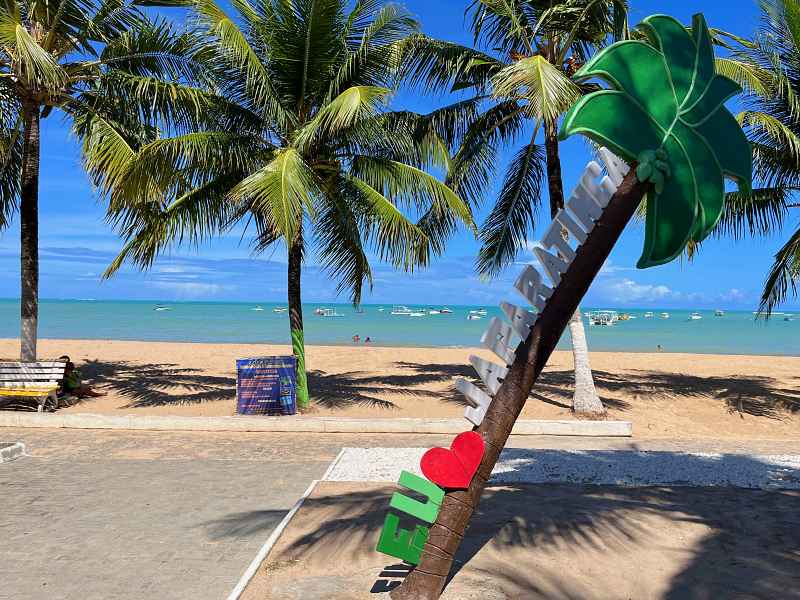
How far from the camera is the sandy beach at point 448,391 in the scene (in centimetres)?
1281

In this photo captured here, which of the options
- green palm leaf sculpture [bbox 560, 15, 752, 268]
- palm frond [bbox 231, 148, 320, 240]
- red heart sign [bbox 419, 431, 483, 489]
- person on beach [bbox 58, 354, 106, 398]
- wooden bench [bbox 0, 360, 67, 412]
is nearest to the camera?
green palm leaf sculpture [bbox 560, 15, 752, 268]

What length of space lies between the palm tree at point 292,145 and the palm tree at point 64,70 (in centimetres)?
123

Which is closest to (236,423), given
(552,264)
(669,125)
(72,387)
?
(72,387)

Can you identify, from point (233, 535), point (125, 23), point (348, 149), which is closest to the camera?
point (233, 535)

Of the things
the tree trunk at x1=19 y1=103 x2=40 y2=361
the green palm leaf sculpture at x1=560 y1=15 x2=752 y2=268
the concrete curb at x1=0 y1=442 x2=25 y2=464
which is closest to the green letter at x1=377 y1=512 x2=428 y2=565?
the green palm leaf sculpture at x1=560 y1=15 x2=752 y2=268

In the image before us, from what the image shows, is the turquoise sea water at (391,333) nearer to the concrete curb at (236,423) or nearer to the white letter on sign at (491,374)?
the concrete curb at (236,423)

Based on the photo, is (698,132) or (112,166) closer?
(698,132)

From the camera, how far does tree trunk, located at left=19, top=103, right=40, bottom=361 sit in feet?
43.2

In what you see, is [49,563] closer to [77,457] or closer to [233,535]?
[233,535]

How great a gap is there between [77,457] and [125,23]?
8976mm

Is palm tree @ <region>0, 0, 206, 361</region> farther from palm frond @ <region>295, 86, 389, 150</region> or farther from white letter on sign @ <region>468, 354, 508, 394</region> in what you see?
white letter on sign @ <region>468, 354, 508, 394</region>

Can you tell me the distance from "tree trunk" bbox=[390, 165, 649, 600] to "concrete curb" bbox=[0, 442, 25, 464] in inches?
257

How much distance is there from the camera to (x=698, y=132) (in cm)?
395

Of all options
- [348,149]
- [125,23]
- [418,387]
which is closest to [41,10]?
[125,23]
